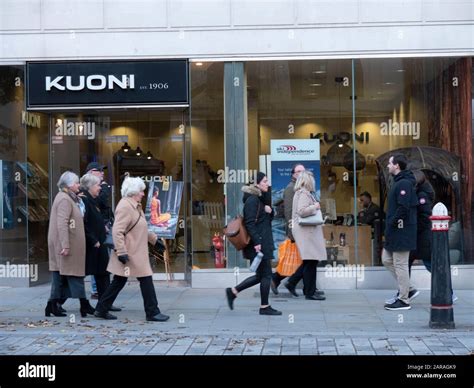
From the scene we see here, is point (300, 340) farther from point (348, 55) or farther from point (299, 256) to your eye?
point (348, 55)

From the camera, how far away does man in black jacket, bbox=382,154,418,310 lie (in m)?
9.10

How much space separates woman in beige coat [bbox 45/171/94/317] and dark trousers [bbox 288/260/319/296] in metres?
2.96

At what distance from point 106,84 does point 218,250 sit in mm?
3157

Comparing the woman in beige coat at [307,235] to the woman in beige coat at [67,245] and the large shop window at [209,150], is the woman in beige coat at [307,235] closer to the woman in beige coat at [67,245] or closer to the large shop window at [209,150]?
the large shop window at [209,150]

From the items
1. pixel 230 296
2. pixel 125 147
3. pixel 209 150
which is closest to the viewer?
pixel 230 296

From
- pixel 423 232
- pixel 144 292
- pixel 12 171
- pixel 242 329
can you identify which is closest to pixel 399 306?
pixel 423 232

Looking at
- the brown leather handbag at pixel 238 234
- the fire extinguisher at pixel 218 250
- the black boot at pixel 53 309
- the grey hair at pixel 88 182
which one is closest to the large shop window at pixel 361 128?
the fire extinguisher at pixel 218 250

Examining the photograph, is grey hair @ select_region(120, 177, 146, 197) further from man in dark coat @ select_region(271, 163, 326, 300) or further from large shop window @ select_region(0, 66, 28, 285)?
large shop window @ select_region(0, 66, 28, 285)

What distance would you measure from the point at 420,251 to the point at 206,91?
426 cm

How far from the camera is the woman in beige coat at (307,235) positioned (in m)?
10.0

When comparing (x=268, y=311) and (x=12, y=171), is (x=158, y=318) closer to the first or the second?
(x=268, y=311)

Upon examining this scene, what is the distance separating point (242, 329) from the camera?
825 centimetres

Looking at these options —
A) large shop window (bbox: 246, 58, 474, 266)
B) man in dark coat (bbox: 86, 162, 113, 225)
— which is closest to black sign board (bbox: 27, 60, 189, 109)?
large shop window (bbox: 246, 58, 474, 266)

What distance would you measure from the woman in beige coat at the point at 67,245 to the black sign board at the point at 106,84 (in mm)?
2724
